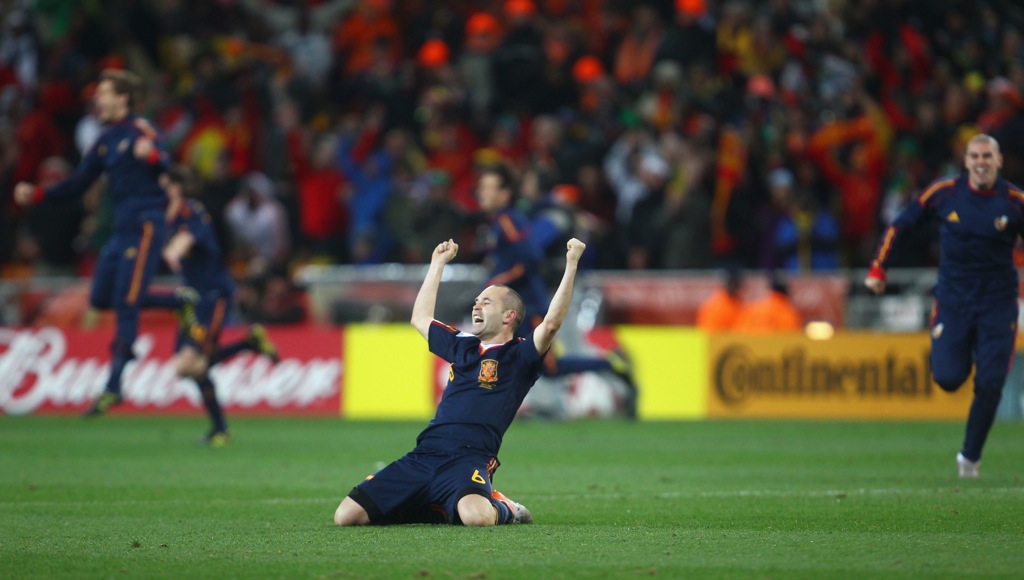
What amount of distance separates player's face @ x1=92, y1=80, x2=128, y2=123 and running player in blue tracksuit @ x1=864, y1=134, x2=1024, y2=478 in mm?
6744

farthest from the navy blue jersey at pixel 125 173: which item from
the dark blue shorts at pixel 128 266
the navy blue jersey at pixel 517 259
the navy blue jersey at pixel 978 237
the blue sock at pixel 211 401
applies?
the navy blue jersey at pixel 978 237

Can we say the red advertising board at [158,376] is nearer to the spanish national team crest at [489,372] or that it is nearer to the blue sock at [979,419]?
the blue sock at [979,419]

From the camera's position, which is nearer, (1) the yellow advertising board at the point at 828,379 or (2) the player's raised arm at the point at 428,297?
(2) the player's raised arm at the point at 428,297

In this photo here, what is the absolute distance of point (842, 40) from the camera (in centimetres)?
1984

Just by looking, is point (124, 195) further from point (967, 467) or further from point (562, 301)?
point (967, 467)

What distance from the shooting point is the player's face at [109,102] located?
12.5 meters

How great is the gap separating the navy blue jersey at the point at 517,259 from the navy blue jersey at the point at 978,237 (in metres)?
5.45

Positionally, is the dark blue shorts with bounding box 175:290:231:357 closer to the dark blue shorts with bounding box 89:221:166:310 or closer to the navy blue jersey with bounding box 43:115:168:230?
the dark blue shorts with bounding box 89:221:166:310

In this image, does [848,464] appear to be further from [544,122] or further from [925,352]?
[544,122]

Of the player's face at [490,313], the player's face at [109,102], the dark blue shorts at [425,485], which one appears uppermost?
the player's face at [109,102]

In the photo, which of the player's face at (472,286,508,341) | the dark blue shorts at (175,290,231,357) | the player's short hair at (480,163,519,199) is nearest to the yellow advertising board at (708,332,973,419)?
the player's short hair at (480,163,519,199)

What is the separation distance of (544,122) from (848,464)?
9.56m

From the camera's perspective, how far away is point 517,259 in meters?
14.8

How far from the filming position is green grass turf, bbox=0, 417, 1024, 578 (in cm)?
581
